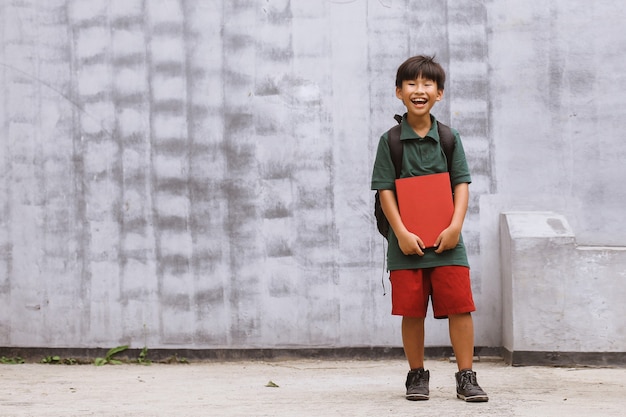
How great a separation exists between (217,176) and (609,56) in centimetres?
268

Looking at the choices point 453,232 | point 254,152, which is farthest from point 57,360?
point 453,232

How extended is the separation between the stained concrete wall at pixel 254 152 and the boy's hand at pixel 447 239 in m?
1.85

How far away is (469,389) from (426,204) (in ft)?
2.95

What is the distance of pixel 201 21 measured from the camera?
273 inches

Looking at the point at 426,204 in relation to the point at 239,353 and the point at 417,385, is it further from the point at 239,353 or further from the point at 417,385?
the point at 239,353

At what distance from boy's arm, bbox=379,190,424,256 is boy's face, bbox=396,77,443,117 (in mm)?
419

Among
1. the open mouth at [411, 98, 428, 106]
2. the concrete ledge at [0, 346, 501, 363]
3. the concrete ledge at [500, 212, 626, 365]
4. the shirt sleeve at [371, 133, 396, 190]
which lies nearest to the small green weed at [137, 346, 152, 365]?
the concrete ledge at [0, 346, 501, 363]

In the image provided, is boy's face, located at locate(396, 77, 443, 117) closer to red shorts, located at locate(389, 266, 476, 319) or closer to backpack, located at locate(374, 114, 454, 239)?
backpack, located at locate(374, 114, 454, 239)

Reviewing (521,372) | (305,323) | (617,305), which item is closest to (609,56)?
(617,305)

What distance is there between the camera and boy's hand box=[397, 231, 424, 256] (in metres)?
4.91

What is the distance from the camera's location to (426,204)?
499 cm

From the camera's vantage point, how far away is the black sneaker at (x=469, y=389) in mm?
4785

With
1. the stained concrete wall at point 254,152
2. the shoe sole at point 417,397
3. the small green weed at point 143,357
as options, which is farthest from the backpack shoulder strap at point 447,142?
the small green weed at point 143,357

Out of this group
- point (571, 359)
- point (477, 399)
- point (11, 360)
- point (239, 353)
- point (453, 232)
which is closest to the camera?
point (477, 399)
